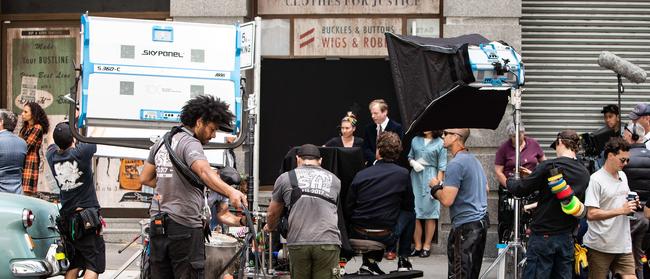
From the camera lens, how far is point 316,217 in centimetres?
998

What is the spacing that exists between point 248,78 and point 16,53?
3.23 metres

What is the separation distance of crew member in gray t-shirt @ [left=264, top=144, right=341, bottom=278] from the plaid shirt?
4703 mm

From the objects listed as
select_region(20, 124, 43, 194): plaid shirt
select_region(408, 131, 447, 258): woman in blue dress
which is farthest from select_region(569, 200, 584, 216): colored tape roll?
select_region(20, 124, 43, 194): plaid shirt

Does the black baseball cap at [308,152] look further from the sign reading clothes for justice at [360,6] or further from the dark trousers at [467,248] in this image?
the sign reading clothes for justice at [360,6]

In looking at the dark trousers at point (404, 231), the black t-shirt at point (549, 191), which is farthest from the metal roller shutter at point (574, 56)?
the black t-shirt at point (549, 191)

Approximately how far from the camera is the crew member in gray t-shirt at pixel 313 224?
32.7 feet

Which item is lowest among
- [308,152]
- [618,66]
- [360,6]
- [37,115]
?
[308,152]

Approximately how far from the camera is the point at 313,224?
9969 millimetres

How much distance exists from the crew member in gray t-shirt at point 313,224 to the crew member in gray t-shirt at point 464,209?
56.0 inches

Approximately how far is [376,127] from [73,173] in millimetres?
4900

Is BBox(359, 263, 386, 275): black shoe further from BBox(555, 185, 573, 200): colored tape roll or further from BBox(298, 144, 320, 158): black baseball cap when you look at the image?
BBox(555, 185, 573, 200): colored tape roll

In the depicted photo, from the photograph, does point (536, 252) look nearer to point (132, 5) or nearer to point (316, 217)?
point (316, 217)

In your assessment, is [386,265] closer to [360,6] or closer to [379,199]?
[379,199]

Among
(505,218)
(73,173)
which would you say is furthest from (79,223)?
(505,218)
